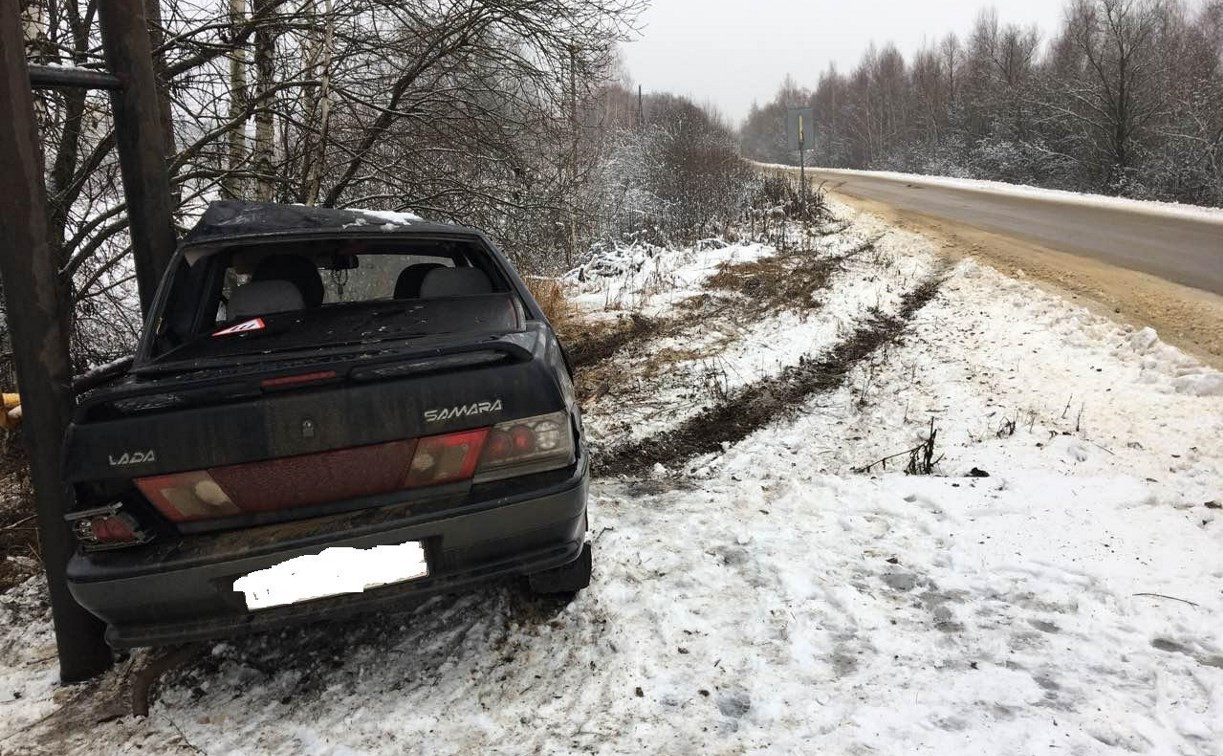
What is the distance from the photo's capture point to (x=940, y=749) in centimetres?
190

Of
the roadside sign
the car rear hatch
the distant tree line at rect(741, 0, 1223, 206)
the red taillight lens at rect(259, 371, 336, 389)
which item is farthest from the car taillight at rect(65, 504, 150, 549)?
the distant tree line at rect(741, 0, 1223, 206)

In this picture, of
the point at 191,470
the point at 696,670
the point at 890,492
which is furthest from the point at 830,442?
the point at 191,470

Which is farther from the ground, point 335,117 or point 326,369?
point 335,117

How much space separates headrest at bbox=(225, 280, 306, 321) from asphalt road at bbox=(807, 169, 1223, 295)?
31.3 feet

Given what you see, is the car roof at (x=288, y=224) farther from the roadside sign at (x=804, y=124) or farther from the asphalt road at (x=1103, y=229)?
the roadside sign at (x=804, y=124)

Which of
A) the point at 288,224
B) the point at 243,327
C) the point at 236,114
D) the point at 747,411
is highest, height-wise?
the point at 236,114

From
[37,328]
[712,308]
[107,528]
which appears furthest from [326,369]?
[712,308]

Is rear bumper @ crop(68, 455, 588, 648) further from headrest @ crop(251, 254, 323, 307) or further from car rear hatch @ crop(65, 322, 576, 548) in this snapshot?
headrest @ crop(251, 254, 323, 307)

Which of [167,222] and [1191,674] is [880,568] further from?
[167,222]

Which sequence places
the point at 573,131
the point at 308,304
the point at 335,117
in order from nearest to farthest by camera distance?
the point at 308,304 → the point at 335,117 → the point at 573,131

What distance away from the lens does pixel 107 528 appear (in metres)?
1.95

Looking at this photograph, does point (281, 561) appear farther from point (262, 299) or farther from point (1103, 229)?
point (1103, 229)

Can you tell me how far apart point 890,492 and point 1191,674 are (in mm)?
1564

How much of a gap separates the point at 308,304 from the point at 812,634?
8.99 feet
